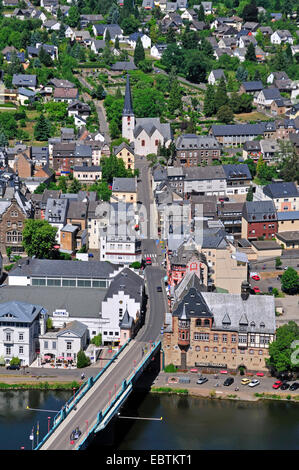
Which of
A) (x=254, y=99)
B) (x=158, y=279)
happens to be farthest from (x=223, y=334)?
(x=254, y=99)

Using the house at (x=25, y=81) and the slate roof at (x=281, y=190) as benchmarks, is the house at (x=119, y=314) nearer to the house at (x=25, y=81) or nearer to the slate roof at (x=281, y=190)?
the slate roof at (x=281, y=190)

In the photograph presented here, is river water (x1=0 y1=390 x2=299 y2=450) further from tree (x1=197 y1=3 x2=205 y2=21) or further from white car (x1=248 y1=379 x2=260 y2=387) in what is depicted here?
tree (x1=197 y1=3 x2=205 y2=21)

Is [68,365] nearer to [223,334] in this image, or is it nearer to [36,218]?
[223,334]

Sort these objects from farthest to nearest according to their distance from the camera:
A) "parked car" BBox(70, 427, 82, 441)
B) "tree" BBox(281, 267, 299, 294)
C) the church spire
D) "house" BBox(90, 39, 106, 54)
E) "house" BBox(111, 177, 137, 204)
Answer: "house" BBox(90, 39, 106, 54)
the church spire
"house" BBox(111, 177, 137, 204)
"tree" BBox(281, 267, 299, 294)
"parked car" BBox(70, 427, 82, 441)

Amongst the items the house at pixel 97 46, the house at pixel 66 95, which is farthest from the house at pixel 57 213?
the house at pixel 97 46

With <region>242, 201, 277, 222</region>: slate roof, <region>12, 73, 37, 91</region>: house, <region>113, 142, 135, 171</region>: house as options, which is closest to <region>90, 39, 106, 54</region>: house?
<region>12, 73, 37, 91</region>: house
